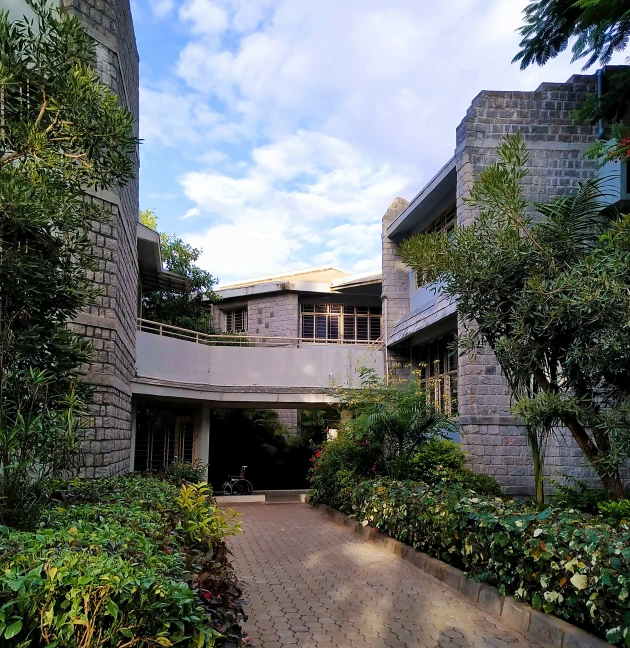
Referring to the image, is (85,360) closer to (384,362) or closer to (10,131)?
(10,131)

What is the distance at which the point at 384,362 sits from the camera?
57.8 ft

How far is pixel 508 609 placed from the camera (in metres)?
5.52

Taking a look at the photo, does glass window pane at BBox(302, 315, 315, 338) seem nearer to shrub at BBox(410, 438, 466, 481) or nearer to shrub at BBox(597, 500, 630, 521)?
shrub at BBox(410, 438, 466, 481)

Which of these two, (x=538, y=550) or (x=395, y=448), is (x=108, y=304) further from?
(x=538, y=550)

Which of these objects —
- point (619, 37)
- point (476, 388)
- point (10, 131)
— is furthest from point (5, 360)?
point (619, 37)

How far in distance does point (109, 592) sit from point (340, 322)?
19246 mm

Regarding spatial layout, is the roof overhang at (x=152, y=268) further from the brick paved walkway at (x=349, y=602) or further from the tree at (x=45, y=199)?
the tree at (x=45, y=199)

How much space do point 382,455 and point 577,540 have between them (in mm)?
6645

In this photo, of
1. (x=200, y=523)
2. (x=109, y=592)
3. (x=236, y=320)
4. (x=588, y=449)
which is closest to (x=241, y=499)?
(x=236, y=320)

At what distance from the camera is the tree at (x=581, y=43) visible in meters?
11.8

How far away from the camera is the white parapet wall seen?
15.6 metres

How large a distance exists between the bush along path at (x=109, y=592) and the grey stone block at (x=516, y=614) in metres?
2.53

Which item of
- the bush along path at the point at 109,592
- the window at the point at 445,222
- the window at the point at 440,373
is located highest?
the window at the point at 445,222

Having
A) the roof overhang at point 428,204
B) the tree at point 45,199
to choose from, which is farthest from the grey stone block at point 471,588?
the roof overhang at point 428,204
